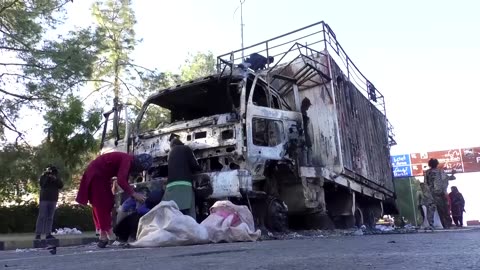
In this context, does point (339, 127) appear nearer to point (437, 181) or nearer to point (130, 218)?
point (437, 181)

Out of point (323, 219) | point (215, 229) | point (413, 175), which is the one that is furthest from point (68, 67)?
point (413, 175)

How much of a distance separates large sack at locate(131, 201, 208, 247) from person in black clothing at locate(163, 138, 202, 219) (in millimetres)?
977

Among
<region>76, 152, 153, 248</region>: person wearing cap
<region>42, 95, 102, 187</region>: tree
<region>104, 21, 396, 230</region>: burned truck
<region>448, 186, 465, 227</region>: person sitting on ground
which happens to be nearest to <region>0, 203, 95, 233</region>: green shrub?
<region>42, 95, 102, 187</region>: tree

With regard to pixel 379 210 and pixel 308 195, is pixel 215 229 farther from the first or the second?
pixel 379 210

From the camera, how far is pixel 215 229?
5738mm

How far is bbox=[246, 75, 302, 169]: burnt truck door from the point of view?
708 centimetres

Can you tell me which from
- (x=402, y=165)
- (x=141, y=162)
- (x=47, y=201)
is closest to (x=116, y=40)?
(x=47, y=201)

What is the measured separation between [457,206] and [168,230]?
374 inches

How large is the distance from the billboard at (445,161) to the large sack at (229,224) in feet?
94.4

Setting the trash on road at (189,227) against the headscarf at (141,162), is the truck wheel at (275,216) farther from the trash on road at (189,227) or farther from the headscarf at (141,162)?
the headscarf at (141,162)

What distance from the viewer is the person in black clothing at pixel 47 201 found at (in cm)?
929

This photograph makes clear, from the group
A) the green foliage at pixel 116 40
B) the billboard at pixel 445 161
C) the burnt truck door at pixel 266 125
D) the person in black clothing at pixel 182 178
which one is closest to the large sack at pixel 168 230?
the person in black clothing at pixel 182 178

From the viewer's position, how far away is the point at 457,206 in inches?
493

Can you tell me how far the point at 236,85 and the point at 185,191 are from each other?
A: 6.42 feet
